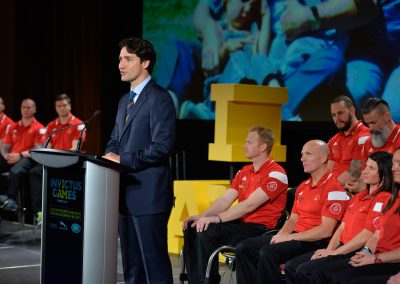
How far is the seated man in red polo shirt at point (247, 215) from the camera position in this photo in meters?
5.05

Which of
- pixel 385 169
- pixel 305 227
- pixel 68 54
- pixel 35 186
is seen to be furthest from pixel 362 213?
pixel 68 54

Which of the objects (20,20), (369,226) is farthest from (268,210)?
(20,20)

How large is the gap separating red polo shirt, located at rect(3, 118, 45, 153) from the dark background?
1370 mm

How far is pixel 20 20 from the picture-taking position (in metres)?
10.5

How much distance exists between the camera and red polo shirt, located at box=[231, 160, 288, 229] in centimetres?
505

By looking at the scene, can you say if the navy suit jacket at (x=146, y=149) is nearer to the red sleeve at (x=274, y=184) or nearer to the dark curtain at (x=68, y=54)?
the red sleeve at (x=274, y=184)

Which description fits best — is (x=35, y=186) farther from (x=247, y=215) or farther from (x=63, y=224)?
(x=63, y=224)

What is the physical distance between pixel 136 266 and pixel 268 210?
1280 mm

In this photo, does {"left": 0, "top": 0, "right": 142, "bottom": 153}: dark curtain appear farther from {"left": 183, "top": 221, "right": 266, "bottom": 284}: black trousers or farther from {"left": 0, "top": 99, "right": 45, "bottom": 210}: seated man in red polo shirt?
{"left": 183, "top": 221, "right": 266, "bottom": 284}: black trousers

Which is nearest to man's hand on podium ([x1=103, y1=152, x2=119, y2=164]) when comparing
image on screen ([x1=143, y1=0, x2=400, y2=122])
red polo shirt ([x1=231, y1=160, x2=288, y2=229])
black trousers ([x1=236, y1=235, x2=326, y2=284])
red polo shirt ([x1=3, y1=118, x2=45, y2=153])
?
black trousers ([x1=236, y1=235, x2=326, y2=284])

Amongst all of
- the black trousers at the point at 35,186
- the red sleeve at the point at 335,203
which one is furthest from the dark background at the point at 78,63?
the red sleeve at the point at 335,203

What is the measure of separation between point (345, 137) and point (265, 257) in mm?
1888

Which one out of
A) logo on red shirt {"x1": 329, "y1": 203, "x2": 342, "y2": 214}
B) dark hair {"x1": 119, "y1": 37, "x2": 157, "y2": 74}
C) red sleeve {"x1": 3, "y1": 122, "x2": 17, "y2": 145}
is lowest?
logo on red shirt {"x1": 329, "y1": 203, "x2": 342, "y2": 214}

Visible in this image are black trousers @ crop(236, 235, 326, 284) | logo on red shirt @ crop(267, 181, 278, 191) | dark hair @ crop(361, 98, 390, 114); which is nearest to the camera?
black trousers @ crop(236, 235, 326, 284)
